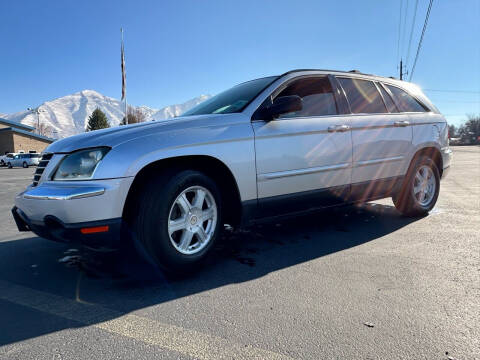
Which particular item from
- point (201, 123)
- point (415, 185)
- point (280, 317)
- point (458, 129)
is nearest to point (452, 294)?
point (280, 317)

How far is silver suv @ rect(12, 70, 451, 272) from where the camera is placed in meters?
2.46

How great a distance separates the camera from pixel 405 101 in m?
4.64

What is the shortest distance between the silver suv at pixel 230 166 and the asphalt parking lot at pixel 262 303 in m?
0.38

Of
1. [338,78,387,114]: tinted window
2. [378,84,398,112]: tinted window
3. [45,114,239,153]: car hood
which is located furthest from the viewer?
[378,84,398,112]: tinted window

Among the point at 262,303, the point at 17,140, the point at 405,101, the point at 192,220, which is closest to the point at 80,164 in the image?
the point at 192,220

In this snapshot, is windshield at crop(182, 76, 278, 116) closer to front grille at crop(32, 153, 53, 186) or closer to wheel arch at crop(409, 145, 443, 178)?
front grille at crop(32, 153, 53, 186)

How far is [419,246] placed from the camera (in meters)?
3.40

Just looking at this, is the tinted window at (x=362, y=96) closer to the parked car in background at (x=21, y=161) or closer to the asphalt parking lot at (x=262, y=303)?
the asphalt parking lot at (x=262, y=303)

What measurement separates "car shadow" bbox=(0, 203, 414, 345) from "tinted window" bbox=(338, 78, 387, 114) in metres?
1.43

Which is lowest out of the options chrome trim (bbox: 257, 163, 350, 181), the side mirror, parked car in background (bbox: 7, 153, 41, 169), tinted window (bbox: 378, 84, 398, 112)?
parked car in background (bbox: 7, 153, 41, 169)

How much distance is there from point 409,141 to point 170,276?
11.2 feet

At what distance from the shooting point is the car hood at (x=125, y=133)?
2.56m

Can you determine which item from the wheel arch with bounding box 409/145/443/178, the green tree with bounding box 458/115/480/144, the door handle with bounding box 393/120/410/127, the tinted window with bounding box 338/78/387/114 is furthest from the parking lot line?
the green tree with bounding box 458/115/480/144

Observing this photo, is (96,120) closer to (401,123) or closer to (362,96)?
(362,96)
